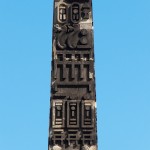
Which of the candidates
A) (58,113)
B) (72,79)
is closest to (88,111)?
(58,113)

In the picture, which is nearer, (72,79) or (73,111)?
(73,111)

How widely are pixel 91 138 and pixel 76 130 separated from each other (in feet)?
1.52

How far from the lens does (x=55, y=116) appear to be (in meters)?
17.9

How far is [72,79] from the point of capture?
18.2 meters

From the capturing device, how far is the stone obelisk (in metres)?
17.7

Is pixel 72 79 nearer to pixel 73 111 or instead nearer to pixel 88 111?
pixel 73 111

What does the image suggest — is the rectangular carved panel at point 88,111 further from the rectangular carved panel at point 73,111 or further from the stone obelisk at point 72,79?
the rectangular carved panel at point 73,111

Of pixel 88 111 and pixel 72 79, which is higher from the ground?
pixel 72 79

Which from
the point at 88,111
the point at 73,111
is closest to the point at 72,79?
the point at 73,111

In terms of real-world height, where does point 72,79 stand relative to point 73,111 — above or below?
above

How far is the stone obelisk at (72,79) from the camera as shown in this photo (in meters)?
17.7

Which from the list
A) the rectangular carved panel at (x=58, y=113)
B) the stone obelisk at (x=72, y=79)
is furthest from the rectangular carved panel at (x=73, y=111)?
the rectangular carved panel at (x=58, y=113)

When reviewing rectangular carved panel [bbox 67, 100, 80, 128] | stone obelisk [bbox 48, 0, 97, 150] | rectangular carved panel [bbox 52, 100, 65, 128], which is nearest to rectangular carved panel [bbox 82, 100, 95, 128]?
stone obelisk [bbox 48, 0, 97, 150]

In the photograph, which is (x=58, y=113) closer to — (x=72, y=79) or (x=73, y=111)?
(x=73, y=111)
